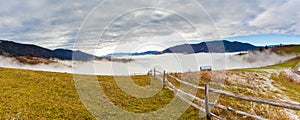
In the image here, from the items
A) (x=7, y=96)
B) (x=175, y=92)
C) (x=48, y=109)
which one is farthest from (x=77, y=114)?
(x=175, y=92)

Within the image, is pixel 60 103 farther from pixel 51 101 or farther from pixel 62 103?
pixel 51 101

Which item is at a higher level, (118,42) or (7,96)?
(118,42)

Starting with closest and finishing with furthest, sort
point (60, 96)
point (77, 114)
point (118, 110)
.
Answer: point (77, 114) → point (118, 110) → point (60, 96)

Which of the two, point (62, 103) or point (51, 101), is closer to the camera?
point (62, 103)

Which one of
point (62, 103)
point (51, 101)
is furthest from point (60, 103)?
point (51, 101)

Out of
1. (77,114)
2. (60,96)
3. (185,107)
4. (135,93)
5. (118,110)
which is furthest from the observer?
(135,93)

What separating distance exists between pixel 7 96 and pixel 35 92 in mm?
1780

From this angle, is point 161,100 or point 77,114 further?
point 161,100

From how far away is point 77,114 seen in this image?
14.3 meters

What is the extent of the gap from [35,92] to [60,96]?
1828 mm

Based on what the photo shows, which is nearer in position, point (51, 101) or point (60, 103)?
point (60, 103)

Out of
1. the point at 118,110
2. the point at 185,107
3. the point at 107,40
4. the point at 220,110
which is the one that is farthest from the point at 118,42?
the point at 220,110

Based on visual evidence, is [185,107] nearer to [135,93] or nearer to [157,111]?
[157,111]

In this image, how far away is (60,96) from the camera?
722 inches
